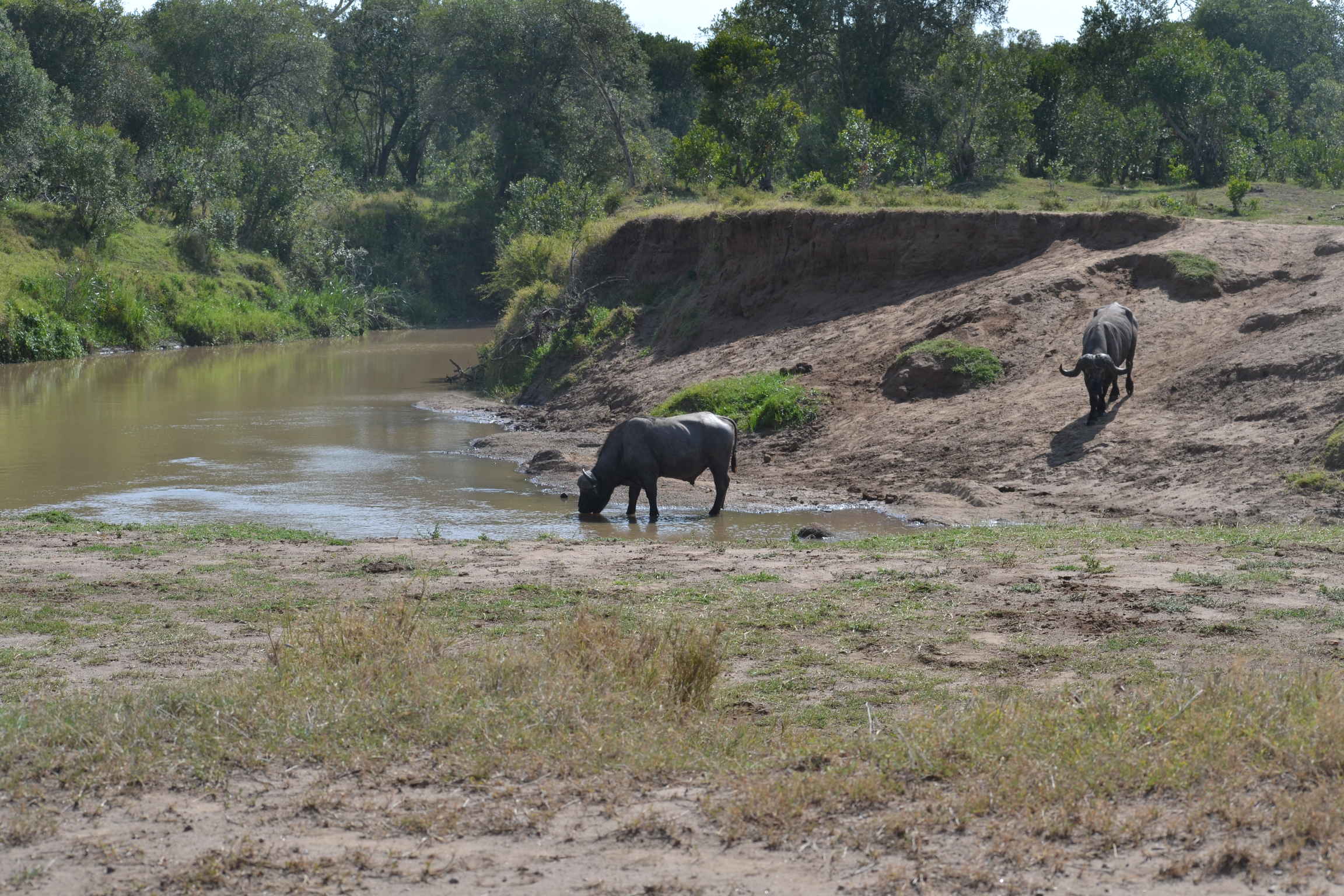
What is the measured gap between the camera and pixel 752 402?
20859mm

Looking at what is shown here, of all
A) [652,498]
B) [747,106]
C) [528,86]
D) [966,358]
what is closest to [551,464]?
[652,498]

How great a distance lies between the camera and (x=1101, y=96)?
39156 mm

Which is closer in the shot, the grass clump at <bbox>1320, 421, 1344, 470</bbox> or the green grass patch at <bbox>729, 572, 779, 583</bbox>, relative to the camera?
the green grass patch at <bbox>729, 572, 779, 583</bbox>

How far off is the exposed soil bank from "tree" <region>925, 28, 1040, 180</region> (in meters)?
6.82

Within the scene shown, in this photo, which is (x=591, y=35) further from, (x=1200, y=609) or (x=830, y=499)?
(x=1200, y=609)

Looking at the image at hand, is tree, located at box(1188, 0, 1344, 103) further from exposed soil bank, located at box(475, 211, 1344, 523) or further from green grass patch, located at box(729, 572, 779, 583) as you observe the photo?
green grass patch, located at box(729, 572, 779, 583)

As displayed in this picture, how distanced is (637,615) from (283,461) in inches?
523

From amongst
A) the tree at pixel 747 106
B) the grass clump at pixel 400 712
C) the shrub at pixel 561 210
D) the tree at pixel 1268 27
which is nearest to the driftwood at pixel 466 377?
the shrub at pixel 561 210

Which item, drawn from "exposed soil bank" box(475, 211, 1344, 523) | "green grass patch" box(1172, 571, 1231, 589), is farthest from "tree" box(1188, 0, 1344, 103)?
"green grass patch" box(1172, 571, 1231, 589)

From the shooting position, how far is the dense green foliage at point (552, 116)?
33219 millimetres

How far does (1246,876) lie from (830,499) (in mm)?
12008

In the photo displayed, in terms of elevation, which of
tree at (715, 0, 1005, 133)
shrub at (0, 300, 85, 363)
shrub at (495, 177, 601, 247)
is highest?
tree at (715, 0, 1005, 133)

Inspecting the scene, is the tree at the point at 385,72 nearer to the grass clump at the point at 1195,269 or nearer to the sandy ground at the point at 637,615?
the grass clump at the point at 1195,269

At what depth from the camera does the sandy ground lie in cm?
454
